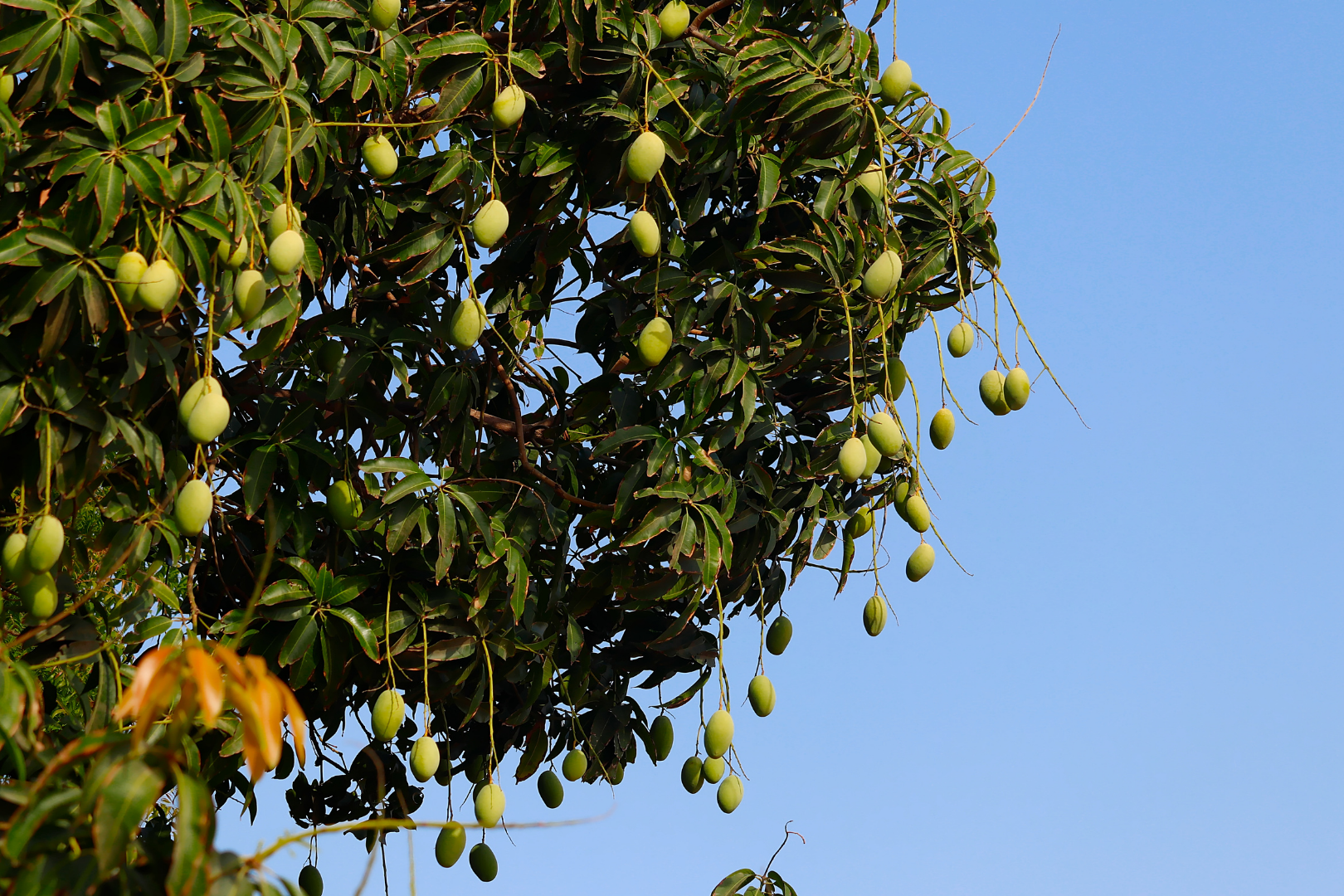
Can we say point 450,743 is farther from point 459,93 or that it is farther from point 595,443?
point 459,93

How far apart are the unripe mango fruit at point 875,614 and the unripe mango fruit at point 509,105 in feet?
4.48

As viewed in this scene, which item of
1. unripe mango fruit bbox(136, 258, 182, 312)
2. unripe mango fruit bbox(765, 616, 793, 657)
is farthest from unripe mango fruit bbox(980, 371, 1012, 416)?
unripe mango fruit bbox(136, 258, 182, 312)

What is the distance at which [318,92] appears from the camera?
273 cm

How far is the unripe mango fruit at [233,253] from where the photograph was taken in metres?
2.31

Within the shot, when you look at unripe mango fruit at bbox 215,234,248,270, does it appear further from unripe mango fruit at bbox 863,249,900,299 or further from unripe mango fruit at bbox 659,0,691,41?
unripe mango fruit at bbox 863,249,900,299

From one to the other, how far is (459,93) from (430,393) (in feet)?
1.96

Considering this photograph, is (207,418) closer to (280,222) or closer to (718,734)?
(280,222)

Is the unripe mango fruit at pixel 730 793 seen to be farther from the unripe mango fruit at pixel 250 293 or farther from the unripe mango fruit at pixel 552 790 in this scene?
the unripe mango fruit at pixel 250 293

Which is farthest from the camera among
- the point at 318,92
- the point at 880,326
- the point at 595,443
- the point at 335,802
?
the point at 335,802

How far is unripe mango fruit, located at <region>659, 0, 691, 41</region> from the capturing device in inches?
115

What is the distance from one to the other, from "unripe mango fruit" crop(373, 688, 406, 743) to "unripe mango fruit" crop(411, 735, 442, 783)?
83mm

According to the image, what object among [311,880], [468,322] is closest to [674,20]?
[468,322]

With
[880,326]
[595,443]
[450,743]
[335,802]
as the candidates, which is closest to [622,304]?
[595,443]

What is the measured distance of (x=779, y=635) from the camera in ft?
11.0
